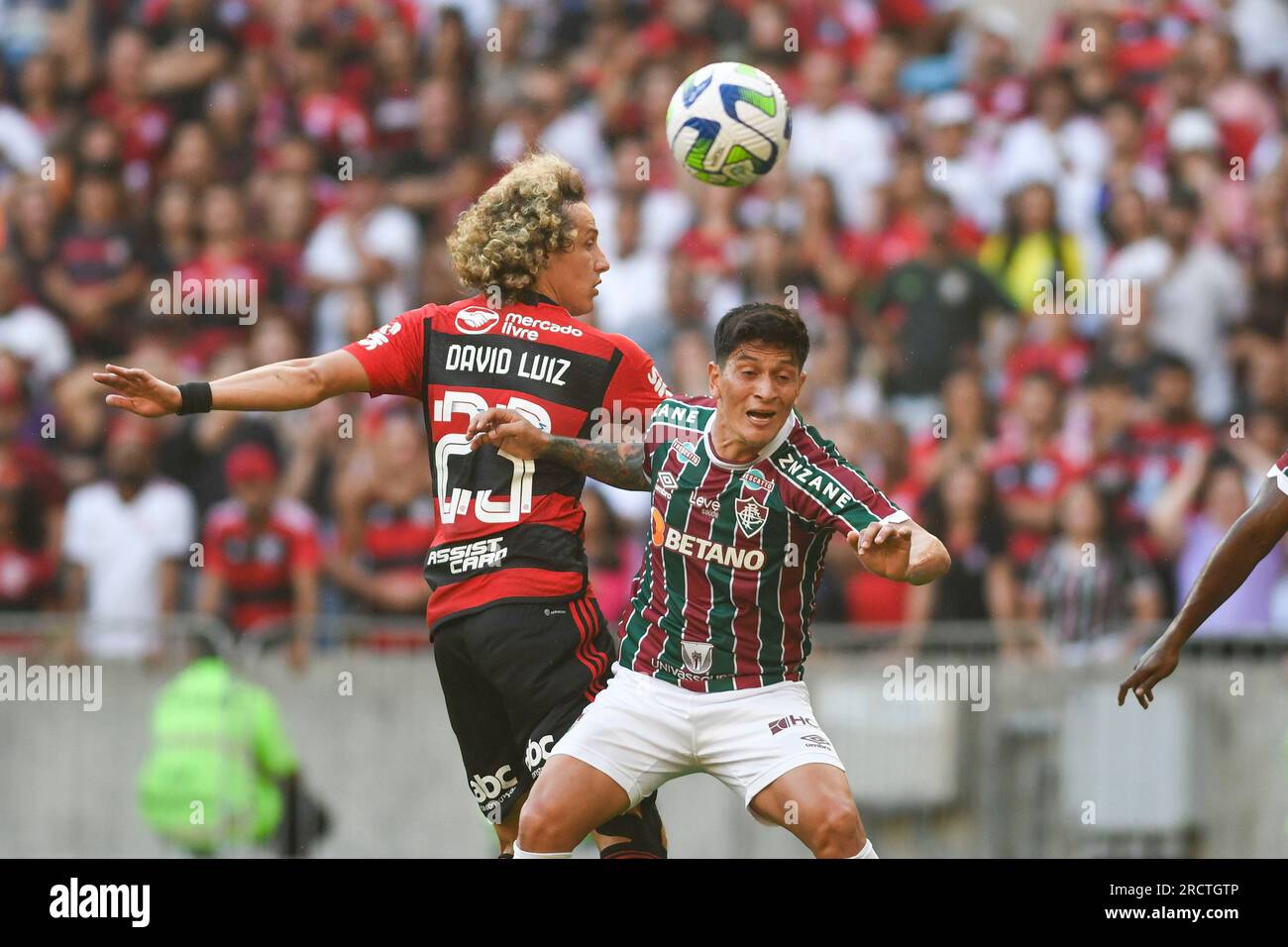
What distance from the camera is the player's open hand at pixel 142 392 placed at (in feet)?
24.2

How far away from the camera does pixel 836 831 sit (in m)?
7.11

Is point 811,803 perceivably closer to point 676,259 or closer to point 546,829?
point 546,829

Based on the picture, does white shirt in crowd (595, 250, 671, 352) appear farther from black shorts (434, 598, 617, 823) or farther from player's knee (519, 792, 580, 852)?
player's knee (519, 792, 580, 852)

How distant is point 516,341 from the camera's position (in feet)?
25.5

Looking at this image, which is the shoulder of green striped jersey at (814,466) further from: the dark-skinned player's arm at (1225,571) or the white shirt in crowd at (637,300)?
the white shirt in crowd at (637,300)

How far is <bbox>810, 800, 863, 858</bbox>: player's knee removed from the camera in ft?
23.3

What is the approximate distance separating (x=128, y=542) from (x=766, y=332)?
736 cm

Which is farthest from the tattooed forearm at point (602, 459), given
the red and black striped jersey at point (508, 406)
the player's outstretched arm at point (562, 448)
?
the red and black striped jersey at point (508, 406)

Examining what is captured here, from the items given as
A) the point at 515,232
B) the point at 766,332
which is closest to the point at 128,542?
the point at 515,232

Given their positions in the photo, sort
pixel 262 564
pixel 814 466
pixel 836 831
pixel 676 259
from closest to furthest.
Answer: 1. pixel 836 831
2. pixel 814 466
3. pixel 262 564
4. pixel 676 259

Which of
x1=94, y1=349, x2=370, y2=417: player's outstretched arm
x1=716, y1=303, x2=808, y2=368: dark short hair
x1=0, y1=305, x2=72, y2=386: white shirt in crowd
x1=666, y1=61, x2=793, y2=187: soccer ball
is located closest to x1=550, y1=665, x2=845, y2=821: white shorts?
x1=716, y1=303, x2=808, y2=368: dark short hair

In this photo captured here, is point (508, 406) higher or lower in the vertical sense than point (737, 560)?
higher
